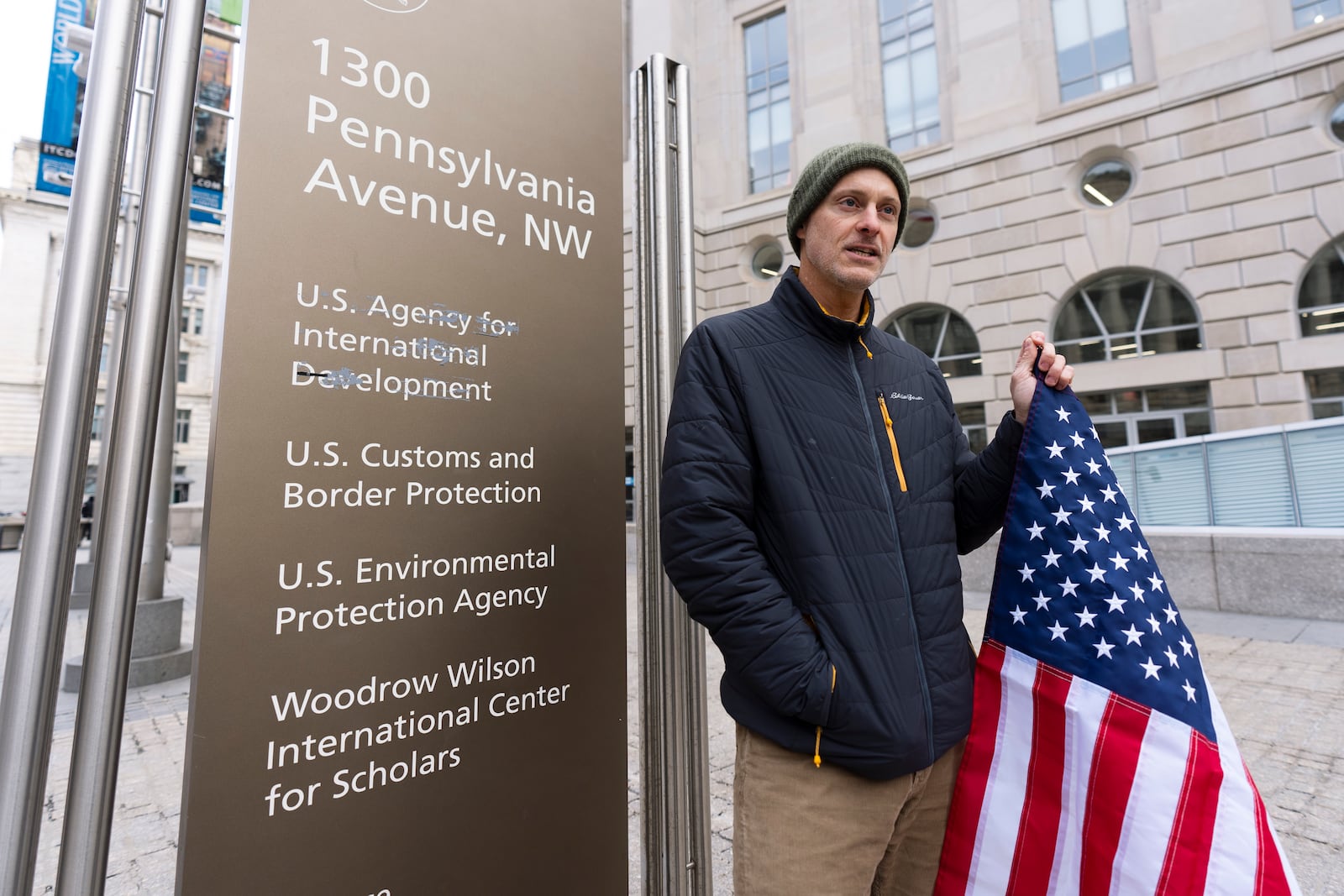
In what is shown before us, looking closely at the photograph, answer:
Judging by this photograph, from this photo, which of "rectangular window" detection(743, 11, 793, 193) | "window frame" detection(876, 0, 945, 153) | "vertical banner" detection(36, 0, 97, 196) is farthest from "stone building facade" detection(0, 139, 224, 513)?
"window frame" detection(876, 0, 945, 153)

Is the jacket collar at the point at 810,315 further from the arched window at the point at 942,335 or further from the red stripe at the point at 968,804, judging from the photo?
the arched window at the point at 942,335

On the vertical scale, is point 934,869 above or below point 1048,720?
below

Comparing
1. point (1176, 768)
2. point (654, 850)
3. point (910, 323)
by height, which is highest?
point (910, 323)

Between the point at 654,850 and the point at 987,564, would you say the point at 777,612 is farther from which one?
the point at 987,564

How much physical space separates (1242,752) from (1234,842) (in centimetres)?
328

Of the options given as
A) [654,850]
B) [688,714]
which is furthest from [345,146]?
[654,850]

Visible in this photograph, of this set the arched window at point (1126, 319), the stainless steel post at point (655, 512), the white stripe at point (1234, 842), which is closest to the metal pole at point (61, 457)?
the stainless steel post at point (655, 512)

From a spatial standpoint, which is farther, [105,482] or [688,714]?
[688,714]

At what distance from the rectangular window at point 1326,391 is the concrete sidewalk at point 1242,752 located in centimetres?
642

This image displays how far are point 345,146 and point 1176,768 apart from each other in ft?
7.24

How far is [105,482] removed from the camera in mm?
1127

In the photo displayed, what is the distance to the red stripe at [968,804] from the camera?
1.70 meters

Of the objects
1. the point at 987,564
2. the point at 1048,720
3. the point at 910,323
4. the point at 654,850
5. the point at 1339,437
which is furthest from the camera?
the point at 910,323

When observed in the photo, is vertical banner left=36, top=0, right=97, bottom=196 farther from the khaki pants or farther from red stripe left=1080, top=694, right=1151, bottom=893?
red stripe left=1080, top=694, right=1151, bottom=893
